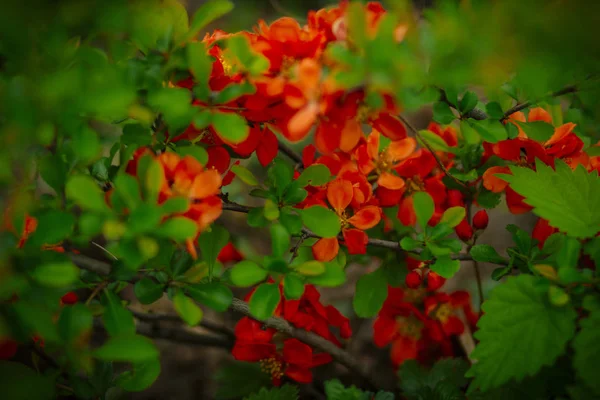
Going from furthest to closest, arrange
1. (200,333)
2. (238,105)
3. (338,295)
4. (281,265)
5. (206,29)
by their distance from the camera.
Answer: (206,29)
(338,295)
(200,333)
(238,105)
(281,265)

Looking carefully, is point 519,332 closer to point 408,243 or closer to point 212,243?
point 408,243

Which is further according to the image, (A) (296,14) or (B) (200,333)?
(A) (296,14)

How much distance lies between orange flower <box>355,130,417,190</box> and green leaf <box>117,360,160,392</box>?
52 centimetres

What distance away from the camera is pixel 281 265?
691 mm

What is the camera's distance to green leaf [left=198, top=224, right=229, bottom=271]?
0.86 meters

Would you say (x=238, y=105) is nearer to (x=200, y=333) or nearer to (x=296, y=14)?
(x=200, y=333)

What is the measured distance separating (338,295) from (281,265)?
4.07ft

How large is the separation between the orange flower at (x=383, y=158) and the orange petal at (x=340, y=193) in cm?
12

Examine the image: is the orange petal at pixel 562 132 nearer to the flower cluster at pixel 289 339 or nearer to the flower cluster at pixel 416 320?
the flower cluster at pixel 416 320

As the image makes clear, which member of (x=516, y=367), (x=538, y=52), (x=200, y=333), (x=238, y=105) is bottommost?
(x=200, y=333)

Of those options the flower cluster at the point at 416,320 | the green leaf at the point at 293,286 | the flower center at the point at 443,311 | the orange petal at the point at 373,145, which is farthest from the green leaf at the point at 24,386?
the flower center at the point at 443,311

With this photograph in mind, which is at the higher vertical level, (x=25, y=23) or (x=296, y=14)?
(x=25, y=23)

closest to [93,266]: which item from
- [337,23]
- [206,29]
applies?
[337,23]

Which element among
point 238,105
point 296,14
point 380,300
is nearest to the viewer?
point 238,105
